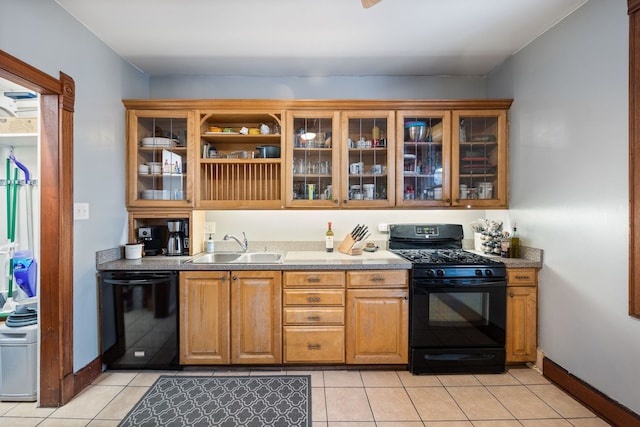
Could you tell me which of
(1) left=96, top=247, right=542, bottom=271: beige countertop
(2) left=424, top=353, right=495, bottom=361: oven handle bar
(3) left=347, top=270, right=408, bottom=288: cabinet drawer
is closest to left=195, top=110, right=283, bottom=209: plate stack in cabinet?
(1) left=96, top=247, right=542, bottom=271: beige countertop

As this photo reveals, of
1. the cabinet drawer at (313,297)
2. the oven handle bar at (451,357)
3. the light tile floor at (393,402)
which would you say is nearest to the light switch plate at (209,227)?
the cabinet drawer at (313,297)

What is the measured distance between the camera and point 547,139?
91.7 inches

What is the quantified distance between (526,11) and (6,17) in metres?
3.16

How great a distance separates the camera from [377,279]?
2.44 m

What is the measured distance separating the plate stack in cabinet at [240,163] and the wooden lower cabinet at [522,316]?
2055mm

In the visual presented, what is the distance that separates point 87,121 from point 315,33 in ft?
5.96

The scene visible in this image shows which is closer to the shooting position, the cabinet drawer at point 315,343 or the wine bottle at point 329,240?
the cabinet drawer at point 315,343

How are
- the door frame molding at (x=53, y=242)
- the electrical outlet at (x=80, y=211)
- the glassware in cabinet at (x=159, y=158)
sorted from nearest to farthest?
1. the door frame molding at (x=53, y=242)
2. the electrical outlet at (x=80, y=211)
3. the glassware in cabinet at (x=159, y=158)

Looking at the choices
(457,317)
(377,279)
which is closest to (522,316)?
(457,317)

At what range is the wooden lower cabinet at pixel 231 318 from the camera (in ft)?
7.97

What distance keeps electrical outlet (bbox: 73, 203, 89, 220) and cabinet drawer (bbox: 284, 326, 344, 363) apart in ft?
5.60

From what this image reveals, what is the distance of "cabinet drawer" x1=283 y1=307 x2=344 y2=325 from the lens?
2438 mm

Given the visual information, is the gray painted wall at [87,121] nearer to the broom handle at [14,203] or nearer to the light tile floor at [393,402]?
the light tile floor at [393,402]

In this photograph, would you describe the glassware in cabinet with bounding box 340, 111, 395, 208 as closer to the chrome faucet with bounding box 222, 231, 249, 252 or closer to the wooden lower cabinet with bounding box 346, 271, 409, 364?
the wooden lower cabinet with bounding box 346, 271, 409, 364
